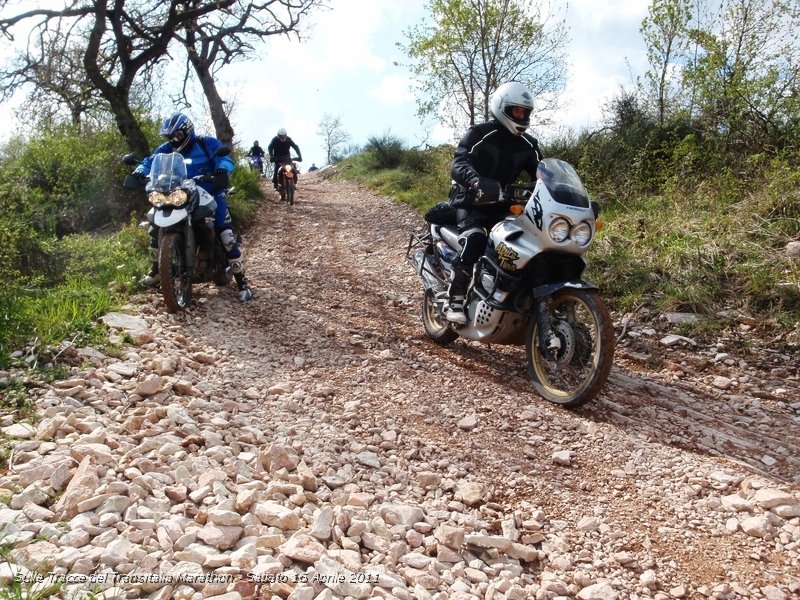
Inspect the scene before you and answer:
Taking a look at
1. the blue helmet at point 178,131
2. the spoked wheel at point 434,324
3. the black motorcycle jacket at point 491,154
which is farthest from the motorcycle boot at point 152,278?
the black motorcycle jacket at point 491,154

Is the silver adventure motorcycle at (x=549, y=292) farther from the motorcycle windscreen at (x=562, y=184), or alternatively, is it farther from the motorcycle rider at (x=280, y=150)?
the motorcycle rider at (x=280, y=150)

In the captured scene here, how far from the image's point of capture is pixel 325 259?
30.0 feet

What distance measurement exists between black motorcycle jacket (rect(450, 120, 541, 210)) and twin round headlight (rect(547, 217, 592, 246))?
965mm

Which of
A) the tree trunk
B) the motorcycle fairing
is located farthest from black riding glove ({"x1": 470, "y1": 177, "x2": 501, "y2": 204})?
the tree trunk

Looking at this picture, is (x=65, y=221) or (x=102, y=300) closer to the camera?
(x=102, y=300)

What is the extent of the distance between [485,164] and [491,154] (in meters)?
0.09

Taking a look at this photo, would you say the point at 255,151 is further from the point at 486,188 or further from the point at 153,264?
the point at 486,188

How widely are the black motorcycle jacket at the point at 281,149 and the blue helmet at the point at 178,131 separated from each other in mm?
9510

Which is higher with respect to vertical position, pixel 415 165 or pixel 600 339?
pixel 415 165

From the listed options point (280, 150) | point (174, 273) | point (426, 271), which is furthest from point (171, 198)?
point (280, 150)

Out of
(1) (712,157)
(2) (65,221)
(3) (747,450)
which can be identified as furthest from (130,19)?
(3) (747,450)

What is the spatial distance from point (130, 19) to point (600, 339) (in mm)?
13057

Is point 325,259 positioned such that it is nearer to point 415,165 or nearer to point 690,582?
point 690,582

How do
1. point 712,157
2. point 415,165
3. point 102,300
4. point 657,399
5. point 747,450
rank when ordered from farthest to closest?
1. point 415,165
2. point 712,157
3. point 102,300
4. point 657,399
5. point 747,450
